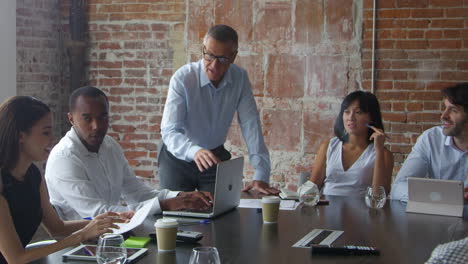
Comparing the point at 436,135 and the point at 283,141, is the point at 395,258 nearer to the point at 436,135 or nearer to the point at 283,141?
the point at 436,135

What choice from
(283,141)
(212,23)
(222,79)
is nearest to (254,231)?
(222,79)

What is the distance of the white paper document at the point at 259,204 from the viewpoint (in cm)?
306

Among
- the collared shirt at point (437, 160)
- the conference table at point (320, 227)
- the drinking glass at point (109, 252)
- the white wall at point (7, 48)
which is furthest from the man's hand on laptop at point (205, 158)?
the white wall at point (7, 48)

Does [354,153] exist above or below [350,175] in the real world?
above

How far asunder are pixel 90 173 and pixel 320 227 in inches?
45.0

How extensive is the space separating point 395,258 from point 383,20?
295cm

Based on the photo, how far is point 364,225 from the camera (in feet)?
8.64

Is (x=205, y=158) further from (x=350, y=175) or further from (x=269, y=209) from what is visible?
(x=350, y=175)

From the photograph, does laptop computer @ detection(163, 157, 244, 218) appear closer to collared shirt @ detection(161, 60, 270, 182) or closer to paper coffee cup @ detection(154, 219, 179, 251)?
paper coffee cup @ detection(154, 219, 179, 251)

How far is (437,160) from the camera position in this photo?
3.57m

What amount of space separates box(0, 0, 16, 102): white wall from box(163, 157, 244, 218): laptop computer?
7.95 ft

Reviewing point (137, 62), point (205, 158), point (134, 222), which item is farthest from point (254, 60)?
point (134, 222)

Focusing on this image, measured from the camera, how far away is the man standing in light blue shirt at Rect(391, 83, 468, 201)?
3.50 metres

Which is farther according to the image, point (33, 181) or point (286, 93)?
point (286, 93)
